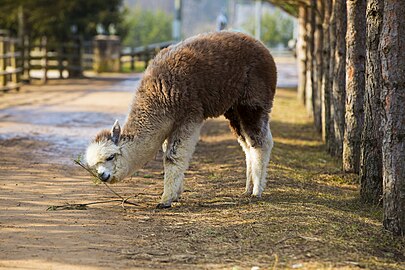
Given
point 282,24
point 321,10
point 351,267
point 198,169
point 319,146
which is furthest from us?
point 282,24

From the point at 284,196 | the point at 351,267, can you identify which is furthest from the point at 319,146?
the point at 351,267

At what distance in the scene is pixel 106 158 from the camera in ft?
27.7

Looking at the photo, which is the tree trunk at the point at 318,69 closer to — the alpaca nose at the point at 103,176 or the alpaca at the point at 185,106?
the alpaca at the point at 185,106

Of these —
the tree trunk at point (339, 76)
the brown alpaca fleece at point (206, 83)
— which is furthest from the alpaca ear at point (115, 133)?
the tree trunk at point (339, 76)

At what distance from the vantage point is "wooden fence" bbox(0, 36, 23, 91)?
23.8 m

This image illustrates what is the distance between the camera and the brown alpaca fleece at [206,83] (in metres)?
8.73

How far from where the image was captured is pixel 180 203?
9.00 metres

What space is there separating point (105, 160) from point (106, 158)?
0.02m

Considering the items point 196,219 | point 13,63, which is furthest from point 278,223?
point 13,63

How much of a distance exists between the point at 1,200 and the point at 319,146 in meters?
7.06

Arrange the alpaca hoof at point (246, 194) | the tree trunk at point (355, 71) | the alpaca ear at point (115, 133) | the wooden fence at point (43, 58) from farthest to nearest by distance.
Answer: the wooden fence at point (43, 58) < the tree trunk at point (355, 71) < the alpaca hoof at point (246, 194) < the alpaca ear at point (115, 133)

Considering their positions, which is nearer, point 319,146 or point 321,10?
point 319,146

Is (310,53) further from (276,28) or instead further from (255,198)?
(276,28)

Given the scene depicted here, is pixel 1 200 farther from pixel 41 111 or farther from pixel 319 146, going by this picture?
pixel 41 111
